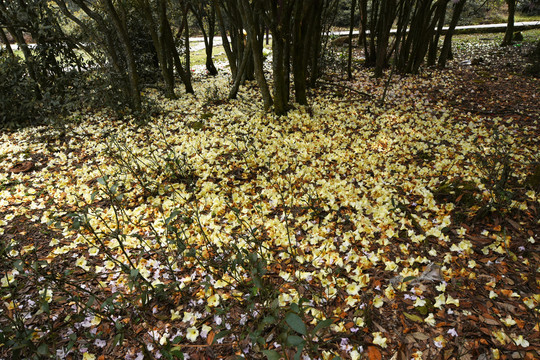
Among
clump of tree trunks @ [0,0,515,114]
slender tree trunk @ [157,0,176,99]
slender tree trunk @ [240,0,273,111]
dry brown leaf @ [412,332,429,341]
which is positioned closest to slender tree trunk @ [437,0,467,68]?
clump of tree trunks @ [0,0,515,114]

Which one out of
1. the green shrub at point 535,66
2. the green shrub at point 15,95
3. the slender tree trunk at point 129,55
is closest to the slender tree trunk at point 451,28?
the green shrub at point 535,66

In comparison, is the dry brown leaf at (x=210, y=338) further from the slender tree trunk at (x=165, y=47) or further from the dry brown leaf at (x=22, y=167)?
the slender tree trunk at (x=165, y=47)

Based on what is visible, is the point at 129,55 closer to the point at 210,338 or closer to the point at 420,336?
the point at 210,338

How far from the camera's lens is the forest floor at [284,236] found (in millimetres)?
2131

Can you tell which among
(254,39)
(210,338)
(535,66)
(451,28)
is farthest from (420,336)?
(451,28)

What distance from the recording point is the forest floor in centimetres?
213

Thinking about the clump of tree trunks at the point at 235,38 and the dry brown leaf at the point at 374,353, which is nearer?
the dry brown leaf at the point at 374,353

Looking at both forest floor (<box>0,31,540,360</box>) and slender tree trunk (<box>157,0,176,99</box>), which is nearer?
forest floor (<box>0,31,540,360</box>)

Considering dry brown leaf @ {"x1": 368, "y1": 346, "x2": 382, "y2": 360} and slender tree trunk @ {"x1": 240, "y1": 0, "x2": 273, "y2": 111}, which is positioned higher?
slender tree trunk @ {"x1": 240, "y1": 0, "x2": 273, "y2": 111}

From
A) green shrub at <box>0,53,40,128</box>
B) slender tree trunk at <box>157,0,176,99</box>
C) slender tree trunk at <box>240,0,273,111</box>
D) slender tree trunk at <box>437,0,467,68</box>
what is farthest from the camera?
slender tree trunk at <box>437,0,467,68</box>

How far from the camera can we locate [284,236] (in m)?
3.10

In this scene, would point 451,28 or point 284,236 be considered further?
point 451,28

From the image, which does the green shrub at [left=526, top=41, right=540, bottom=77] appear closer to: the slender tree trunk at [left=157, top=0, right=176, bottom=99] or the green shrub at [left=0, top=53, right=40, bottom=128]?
the slender tree trunk at [left=157, top=0, right=176, bottom=99]

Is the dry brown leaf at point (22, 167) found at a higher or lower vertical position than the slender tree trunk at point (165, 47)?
lower
